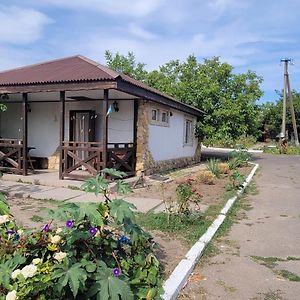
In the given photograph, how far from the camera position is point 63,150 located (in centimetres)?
1041

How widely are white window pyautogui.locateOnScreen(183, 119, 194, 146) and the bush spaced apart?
14.0 meters

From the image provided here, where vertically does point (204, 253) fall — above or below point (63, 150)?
below

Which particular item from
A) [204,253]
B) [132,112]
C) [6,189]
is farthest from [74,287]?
[132,112]

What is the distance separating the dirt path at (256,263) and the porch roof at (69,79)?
194 inches

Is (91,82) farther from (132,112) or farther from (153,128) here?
(153,128)

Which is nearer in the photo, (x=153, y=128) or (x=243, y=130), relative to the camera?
(x=153, y=128)

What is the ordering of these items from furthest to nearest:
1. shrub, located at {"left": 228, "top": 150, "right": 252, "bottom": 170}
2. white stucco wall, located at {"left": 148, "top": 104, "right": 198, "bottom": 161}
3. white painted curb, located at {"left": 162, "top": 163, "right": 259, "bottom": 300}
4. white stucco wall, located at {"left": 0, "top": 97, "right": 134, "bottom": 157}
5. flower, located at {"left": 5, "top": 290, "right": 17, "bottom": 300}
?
shrub, located at {"left": 228, "top": 150, "right": 252, "bottom": 170}
white stucco wall, located at {"left": 148, "top": 104, "right": 198, "bottom": 161}
white stucco wall, located at {"left": 0, "top": 97, "right": 134, "bottom": 157}
white painted curb, located at {"left": 162, "top": 163, "right": 259, "bottom": 300}
flower, located at {"left": 5, "top": 290, "right": 17, "bottom": 300}

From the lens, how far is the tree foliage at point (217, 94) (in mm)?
19688

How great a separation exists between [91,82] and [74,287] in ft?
25.6

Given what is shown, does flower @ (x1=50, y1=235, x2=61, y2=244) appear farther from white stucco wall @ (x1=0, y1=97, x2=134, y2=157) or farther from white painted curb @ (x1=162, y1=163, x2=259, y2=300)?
white stucco wall @ (x1=0, y1=97, x2=134, y2=157)

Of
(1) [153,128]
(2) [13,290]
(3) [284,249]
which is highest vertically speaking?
(1) [153,128]

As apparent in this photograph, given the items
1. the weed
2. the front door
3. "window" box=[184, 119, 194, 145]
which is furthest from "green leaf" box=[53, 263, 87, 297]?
"window" box=[184, 119, 194, 145]

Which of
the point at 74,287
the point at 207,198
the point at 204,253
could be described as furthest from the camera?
the point at 207,198

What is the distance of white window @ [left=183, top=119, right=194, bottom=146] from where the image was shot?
17281 millimetres
